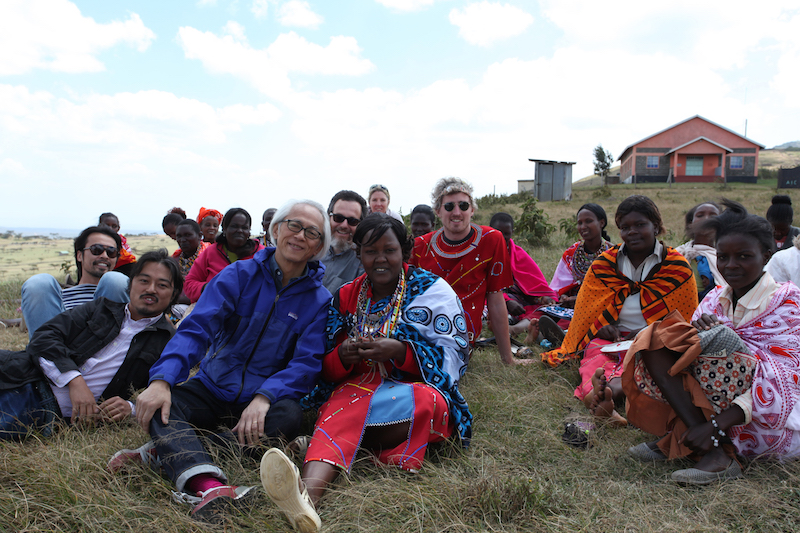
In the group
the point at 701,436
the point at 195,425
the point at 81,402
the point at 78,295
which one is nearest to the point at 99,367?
the point at 81,402

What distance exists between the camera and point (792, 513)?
207 cm

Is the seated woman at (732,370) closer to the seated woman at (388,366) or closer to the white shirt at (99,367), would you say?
the seated woman at (388,366)

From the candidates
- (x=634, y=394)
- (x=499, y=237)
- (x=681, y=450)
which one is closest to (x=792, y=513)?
(x=681, y=450)

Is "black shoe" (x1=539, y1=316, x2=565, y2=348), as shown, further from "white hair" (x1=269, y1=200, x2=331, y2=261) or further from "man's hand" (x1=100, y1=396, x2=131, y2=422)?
"man's hand" (x1=100, y1=396, x2=131, y2=422)

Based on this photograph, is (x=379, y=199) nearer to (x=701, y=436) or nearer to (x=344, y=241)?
(x=344, y=241)

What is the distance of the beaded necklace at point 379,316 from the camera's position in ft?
9.20

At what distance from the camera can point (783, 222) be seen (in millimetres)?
5441

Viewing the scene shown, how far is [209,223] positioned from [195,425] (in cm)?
464

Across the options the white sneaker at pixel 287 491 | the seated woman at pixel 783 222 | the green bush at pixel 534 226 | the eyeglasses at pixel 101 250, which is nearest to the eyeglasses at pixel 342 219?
the eyeglasses at pixel 101 250

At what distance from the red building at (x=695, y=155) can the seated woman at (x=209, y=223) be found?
35.0m

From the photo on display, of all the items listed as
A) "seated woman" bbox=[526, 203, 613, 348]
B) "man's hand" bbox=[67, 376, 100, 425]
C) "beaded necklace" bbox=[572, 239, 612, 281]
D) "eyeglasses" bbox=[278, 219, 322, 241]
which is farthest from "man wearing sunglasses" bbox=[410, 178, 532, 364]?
"man's hand" bbox=[67, 376, 100, 425]

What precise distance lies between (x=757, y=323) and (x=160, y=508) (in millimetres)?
2886

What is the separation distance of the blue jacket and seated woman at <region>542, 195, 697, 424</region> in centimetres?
192

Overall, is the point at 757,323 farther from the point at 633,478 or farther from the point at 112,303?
the point at 112,303
